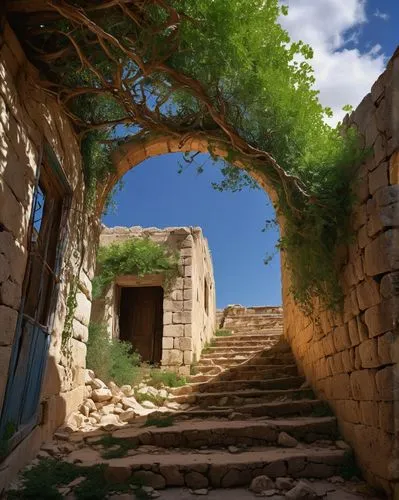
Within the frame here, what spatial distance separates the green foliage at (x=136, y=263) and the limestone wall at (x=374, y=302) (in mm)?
5150

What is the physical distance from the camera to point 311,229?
12.0 ft

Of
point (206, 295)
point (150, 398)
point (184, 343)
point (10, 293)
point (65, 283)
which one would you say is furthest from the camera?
point (206, 295)

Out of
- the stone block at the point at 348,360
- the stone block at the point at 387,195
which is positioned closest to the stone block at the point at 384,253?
the stone block at the point at 387,195

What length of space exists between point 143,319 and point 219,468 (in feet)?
21.3

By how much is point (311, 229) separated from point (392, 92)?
128 cm

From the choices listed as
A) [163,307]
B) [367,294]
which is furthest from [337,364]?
[163,307]

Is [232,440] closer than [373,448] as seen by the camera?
No

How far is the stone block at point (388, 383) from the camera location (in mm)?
2751

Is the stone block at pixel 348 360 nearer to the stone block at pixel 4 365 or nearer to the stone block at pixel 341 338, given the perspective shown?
the stone block at pixel 341 338

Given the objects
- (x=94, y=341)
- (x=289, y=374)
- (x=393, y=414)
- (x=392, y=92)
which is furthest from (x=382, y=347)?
(x=94, y=341)

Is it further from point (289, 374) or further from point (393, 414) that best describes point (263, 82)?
point (289, 374)

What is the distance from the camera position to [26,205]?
2.94 metres

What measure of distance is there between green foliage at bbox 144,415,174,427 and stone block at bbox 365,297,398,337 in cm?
243

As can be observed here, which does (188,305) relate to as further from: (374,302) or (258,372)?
(374,302)
